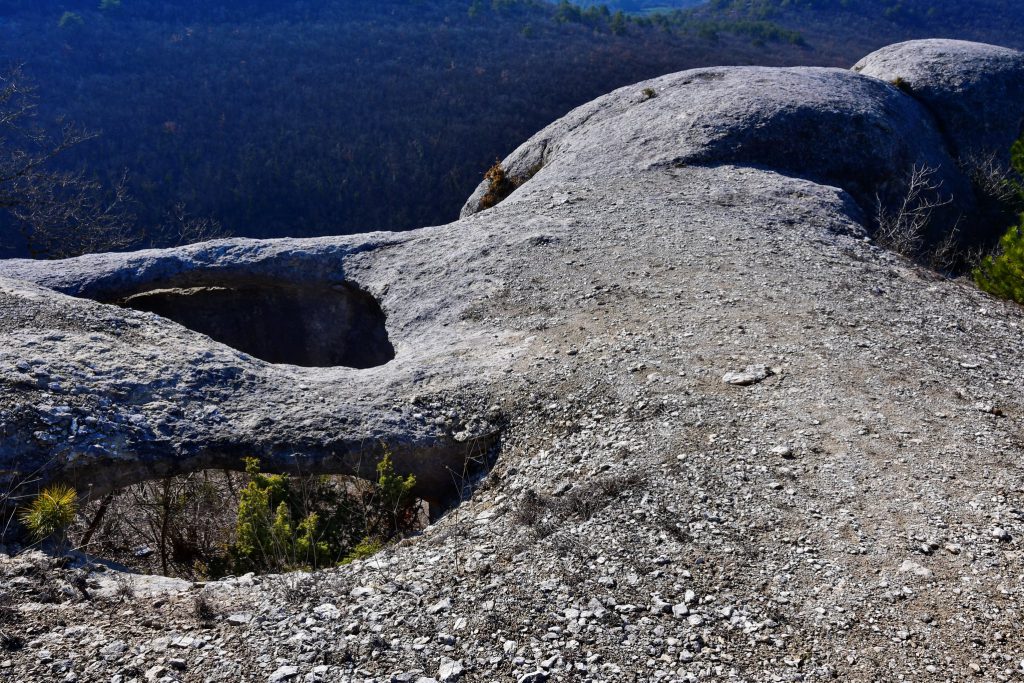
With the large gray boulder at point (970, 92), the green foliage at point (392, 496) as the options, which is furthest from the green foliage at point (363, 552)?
the large gray boulder at point (970, 92)

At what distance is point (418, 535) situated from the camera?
18.0 ft

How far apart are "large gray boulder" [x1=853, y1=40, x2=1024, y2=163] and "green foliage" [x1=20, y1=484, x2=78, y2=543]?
45.6 ft

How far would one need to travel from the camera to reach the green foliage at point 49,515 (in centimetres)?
507

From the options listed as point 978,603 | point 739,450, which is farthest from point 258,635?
point 978,603

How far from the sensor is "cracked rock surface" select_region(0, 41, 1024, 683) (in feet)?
13.3

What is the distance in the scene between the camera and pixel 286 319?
10.8 meters

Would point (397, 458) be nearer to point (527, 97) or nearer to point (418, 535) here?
point (418, 535)

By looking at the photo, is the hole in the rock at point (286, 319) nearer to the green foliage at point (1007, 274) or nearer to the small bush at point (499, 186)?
the small bush at point (499, 186)

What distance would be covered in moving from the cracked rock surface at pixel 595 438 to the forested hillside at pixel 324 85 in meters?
14.8

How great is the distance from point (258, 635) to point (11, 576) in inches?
69.2

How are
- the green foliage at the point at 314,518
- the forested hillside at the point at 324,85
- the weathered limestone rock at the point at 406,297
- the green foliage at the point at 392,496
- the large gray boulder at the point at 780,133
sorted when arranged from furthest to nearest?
the forested hillside at the point at 324,85
the large gray boulder at the point at 780,133
the weathered limestone rock at the point at 406,297
the green foliage at the point at 392,496
the green foliage at the point at 314,518

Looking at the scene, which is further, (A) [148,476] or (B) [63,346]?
(B) [63,346]

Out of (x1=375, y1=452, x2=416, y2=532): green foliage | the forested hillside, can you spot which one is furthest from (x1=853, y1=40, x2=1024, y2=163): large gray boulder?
the forested hillside

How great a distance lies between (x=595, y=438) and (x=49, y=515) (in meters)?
3.63
